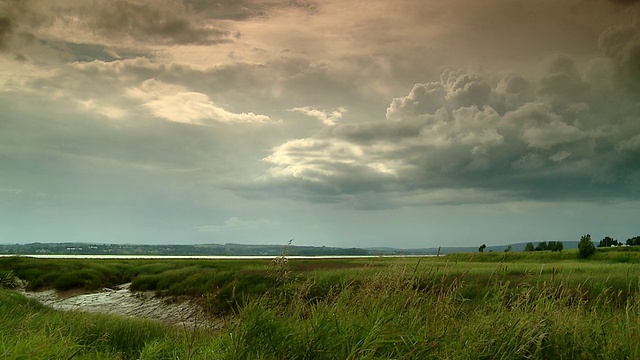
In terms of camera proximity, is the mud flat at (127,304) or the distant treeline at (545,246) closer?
the mud flat at (127,304)

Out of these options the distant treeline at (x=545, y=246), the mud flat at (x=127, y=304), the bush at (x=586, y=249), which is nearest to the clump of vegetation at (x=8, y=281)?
the mud flat at (x=127, y=304)

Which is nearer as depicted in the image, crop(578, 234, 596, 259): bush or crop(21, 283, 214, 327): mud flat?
crop(21, 283, 214, 327): mud flat

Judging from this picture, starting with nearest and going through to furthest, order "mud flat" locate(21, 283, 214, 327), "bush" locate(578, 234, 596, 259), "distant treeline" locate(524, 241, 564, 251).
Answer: "mud flat" locate(21, 283, 214, 327)
"bush" locate(578, 234, 596, 259)
"distant treeline" locate(524, 241, 564, 251)

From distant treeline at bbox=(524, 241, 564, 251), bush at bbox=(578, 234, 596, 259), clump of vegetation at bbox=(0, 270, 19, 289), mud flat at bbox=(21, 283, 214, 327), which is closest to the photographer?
mud flat at bbox=(21, 283, 214, 327)

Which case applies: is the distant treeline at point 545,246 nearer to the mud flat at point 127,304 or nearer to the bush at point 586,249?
the bush at point 586,249

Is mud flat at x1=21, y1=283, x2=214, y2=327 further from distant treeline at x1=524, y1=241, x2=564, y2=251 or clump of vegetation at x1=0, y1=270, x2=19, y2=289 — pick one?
distant treeline at x1=524, y1=241, x2=564, y2=251

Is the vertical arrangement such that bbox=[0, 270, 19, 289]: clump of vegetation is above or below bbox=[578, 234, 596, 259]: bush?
below

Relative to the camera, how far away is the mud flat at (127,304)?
21.4m

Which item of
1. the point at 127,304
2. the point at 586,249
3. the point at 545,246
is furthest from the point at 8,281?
the point at 545,246

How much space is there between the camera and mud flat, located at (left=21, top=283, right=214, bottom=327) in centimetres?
2142

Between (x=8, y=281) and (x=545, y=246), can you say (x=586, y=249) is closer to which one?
(x=545, y=246)

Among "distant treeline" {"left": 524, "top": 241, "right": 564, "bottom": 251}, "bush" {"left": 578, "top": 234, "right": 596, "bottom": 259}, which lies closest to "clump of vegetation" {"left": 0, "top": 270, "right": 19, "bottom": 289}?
"bush" {"left": 578, "top": 234, "right": 596, "bottom": 259}

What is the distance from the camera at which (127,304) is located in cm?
2494

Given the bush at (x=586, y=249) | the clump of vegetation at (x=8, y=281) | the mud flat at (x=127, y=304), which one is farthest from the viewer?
the bush at (x=586, y=249)
